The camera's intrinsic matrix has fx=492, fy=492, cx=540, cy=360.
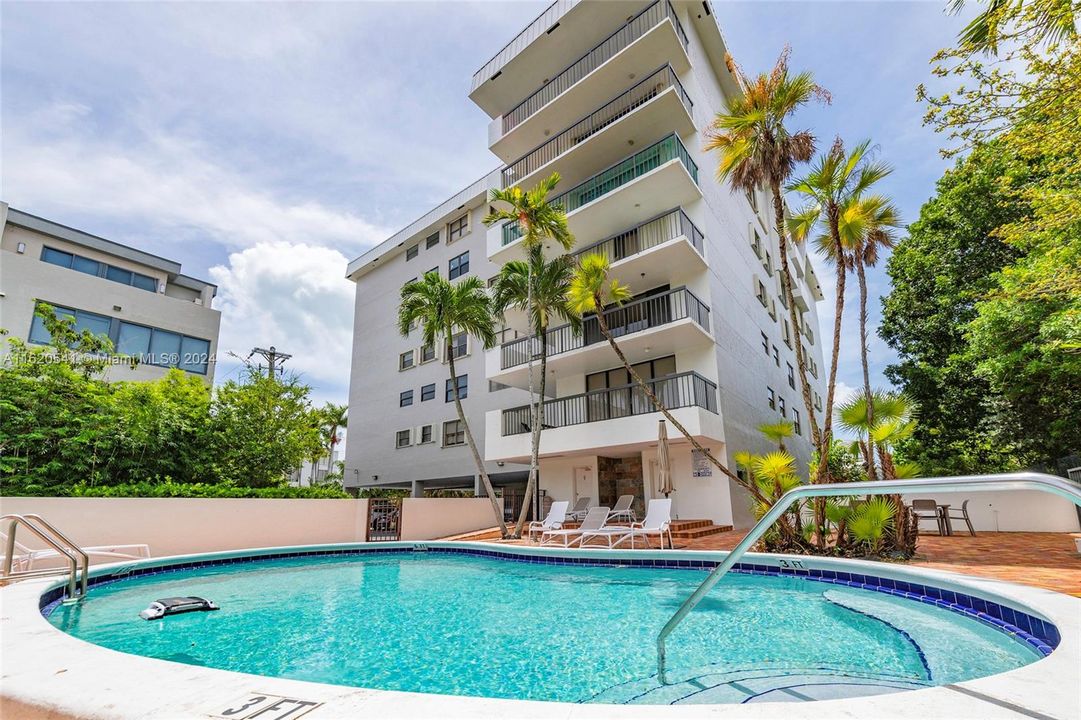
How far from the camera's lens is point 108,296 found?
19.4 metres

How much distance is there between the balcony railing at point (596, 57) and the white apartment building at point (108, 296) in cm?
1614

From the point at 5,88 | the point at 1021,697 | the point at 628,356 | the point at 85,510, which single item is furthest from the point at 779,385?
the point at 5,88

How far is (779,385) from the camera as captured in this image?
22.0 metres

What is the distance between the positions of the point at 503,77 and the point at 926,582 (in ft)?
67.7

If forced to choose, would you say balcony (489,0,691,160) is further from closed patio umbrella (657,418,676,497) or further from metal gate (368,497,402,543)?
metal gate (368,497,402,543)

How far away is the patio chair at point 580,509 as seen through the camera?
49.6ft

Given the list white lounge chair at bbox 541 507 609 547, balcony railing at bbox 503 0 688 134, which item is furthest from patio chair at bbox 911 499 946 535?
balcony railing at bbox 503 0 688 134

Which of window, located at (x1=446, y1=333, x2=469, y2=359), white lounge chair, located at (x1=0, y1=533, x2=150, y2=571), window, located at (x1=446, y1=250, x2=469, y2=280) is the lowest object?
white lounge chair, located at (x1=0, y1=533, x2=150, y2=571)

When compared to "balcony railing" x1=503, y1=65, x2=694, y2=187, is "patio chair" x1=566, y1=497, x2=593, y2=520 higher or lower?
lower

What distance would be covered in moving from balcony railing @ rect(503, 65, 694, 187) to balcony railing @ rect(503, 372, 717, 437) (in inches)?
352

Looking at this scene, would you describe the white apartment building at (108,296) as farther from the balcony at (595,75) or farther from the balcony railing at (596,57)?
the balcony railing at (596,57)

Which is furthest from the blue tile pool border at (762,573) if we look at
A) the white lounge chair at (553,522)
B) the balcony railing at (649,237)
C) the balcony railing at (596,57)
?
the balcony railing at (596,57)

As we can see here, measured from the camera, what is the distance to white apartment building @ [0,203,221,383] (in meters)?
17.1

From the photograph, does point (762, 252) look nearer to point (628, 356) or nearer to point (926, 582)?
point (628, 356)
